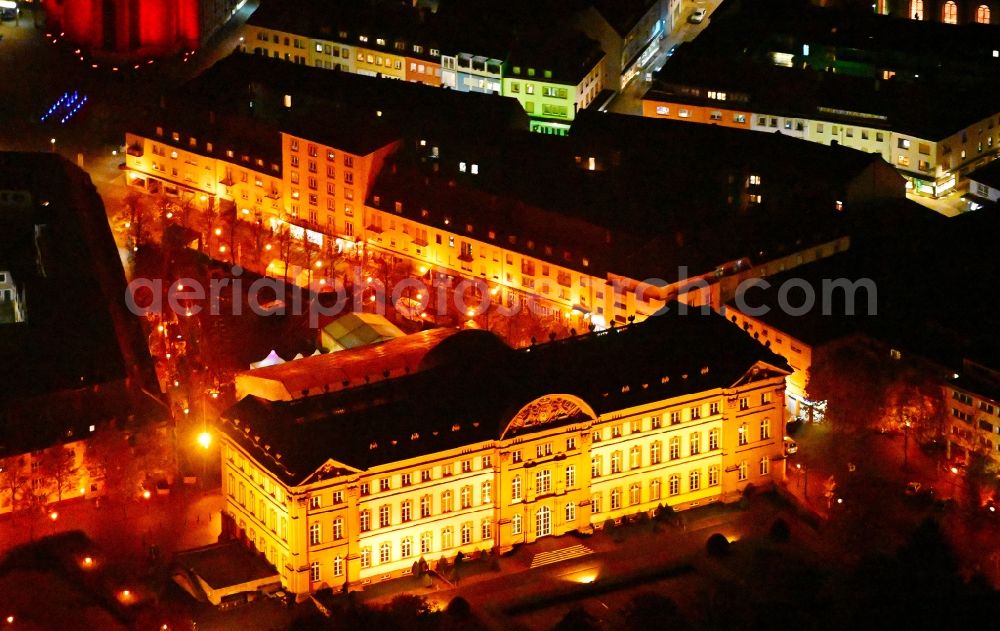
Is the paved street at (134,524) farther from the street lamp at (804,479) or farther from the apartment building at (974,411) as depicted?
the apartment building at (974,411)

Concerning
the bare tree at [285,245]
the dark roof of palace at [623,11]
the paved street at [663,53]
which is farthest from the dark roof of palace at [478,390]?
the dark roof of palace at [623,11]

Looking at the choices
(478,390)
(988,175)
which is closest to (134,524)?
(478,390)

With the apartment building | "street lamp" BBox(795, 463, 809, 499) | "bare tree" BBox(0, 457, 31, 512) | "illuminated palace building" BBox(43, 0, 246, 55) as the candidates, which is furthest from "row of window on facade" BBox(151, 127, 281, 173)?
the apartment building

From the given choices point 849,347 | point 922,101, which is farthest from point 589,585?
point 922,101

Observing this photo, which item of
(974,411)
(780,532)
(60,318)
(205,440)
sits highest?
(60,318)

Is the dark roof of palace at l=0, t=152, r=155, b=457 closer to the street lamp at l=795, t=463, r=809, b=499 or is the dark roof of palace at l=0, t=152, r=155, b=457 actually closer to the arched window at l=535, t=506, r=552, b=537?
the arched window at l=535, t=506, r=552, b=537

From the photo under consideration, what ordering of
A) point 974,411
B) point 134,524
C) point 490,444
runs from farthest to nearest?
point 974,411 → point 134,524 → point 490,444

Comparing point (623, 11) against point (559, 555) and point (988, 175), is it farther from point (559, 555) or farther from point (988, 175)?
point (559, 555)

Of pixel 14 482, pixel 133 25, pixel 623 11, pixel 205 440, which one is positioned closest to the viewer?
pixel 14 482
